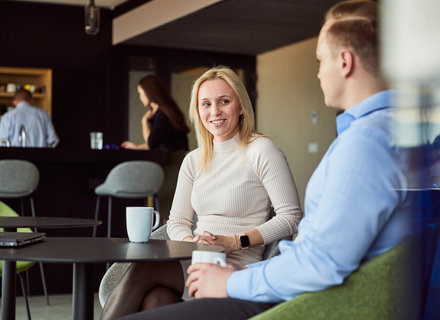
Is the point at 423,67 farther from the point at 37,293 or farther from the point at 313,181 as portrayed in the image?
the point at 37,293

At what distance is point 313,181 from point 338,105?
166mm

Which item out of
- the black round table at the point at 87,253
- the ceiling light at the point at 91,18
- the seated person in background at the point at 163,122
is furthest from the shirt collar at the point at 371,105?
the ceiling light at the point at 91,18

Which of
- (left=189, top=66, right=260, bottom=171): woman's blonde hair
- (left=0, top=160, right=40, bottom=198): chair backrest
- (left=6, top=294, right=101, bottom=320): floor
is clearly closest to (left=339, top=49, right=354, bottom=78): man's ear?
(left=189, top=66, right=260, bottom=171): woman's blonde hair

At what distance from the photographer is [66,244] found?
5.97 feet

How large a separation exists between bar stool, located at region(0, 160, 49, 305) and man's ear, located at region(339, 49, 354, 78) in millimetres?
3633

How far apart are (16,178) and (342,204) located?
3.72 meters

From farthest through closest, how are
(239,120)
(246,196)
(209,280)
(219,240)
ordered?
(239,120) → (246,196) → (219,240) → (209,280)

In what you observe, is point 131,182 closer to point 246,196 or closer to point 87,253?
point 246,196

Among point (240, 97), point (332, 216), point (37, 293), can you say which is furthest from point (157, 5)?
point (332, 216)

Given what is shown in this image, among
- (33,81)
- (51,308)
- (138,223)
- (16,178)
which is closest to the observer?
(138,223)

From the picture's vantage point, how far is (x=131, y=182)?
16.0 ft

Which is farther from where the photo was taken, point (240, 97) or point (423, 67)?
point (240, 97)

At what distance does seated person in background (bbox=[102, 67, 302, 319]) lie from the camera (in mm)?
2279

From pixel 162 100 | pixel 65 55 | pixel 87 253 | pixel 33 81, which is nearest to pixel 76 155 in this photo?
pixel 162 100
